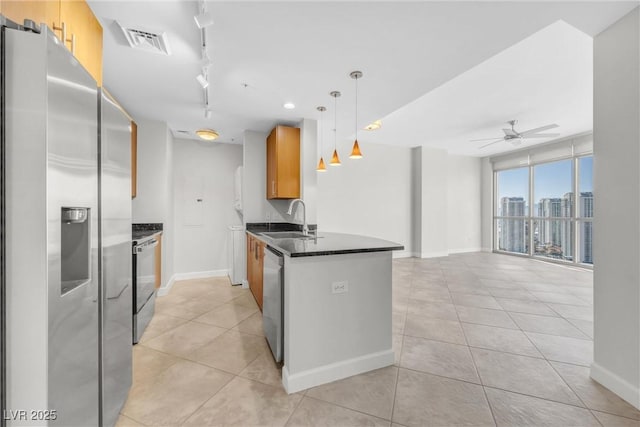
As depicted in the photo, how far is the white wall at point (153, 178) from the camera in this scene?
3.79 meters

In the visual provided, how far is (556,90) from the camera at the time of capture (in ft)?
11.1

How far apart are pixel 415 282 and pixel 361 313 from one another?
9.38 ft

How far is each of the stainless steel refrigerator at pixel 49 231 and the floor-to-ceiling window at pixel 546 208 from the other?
7.50 m

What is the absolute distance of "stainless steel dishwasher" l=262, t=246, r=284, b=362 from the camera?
192 centimetres

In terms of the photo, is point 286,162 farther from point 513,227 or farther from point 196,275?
point 513,227

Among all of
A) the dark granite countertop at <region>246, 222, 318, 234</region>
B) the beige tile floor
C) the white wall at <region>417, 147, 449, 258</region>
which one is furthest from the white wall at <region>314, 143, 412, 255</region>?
the beige tile floor

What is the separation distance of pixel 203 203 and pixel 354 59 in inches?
153

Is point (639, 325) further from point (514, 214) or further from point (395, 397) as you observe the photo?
point (514, 214)

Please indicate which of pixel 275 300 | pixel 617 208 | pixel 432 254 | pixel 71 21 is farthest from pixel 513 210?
pixel 71 21

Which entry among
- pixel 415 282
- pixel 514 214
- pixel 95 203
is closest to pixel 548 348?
pixel 415 282

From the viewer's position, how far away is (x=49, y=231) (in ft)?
2.80

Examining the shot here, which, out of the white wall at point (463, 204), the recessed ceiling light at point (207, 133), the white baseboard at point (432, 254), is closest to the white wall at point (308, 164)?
the recessed ceiling light at point (207, 133)

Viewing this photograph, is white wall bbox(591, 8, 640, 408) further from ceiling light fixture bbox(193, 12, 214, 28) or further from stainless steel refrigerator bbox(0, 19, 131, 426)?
stainless steel refrigerator bbox(0, 19, 131, 426)

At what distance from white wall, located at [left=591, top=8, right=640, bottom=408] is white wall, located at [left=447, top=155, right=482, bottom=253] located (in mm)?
5740
